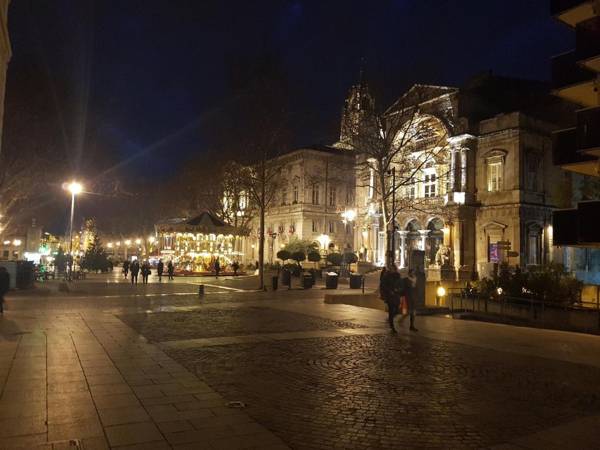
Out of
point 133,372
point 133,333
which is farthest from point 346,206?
point 133,372

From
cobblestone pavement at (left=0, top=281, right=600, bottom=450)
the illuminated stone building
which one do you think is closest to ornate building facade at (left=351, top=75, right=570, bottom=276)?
the illuminated stone building

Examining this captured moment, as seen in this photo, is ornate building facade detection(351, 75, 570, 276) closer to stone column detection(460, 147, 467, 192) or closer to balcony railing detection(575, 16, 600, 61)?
stone column detection(460, 147, 467, 192)

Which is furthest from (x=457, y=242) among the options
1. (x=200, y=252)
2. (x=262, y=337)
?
(x=262, y=337)

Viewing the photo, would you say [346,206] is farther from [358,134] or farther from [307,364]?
[307,364]

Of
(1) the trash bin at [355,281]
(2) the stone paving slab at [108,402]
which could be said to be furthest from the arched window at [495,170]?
(2) the stone paving slab at [108,402]

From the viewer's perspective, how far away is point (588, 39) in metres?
15.0

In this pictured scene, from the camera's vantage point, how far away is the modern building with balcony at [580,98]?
15.2m

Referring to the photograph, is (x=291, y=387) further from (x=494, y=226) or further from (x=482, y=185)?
(x=482, y=185)

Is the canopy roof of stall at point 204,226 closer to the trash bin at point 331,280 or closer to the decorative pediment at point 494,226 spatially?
the trash bin at point 331,280

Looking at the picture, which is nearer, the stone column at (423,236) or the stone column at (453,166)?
the stone column at (453,166)

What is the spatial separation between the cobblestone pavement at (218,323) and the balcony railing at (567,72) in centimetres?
1026

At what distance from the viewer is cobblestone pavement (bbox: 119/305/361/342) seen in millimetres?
13156

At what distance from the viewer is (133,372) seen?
8.50 meters

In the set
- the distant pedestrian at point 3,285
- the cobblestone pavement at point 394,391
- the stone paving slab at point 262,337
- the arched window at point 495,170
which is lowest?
the cobblestone pavement at point 394,391
